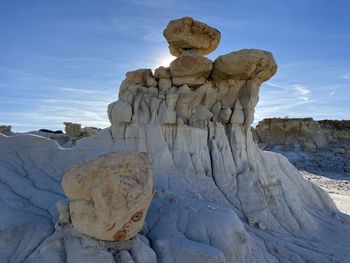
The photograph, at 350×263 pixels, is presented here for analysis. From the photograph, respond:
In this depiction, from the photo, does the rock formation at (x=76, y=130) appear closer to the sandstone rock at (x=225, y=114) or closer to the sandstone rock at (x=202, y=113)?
the sandstone rock at (x=202, y=113)

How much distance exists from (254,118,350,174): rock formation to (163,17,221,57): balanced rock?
20.5 metres

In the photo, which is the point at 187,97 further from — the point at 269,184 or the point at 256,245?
the point at 256,245

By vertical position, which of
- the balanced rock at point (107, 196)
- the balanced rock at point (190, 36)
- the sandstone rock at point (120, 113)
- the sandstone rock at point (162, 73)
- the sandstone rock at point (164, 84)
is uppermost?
the balanced rock at point (190, 36)

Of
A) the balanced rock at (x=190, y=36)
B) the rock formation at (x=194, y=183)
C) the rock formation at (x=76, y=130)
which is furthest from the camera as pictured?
the rock formation at (x=76, y=130)

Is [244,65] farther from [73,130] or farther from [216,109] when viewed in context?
[73,130]

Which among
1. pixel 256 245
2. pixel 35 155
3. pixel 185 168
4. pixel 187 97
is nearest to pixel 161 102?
pixel 187 97

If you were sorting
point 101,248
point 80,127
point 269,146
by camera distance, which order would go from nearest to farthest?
point 101,248 → point 80,127 → point 269,146

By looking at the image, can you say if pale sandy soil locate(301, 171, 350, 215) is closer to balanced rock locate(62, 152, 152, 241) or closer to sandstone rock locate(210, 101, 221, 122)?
sandstone rock locate(210, 101, 221, 122)

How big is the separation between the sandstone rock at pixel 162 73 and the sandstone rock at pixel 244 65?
106cm

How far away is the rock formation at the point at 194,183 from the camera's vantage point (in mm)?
5176

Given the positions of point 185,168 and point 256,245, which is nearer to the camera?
point 256,245

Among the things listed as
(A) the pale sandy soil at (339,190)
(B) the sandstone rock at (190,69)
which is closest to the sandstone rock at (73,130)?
(A) the pale sandy soil at (339,190)

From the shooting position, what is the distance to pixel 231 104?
878 cm

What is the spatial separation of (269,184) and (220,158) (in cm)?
124
